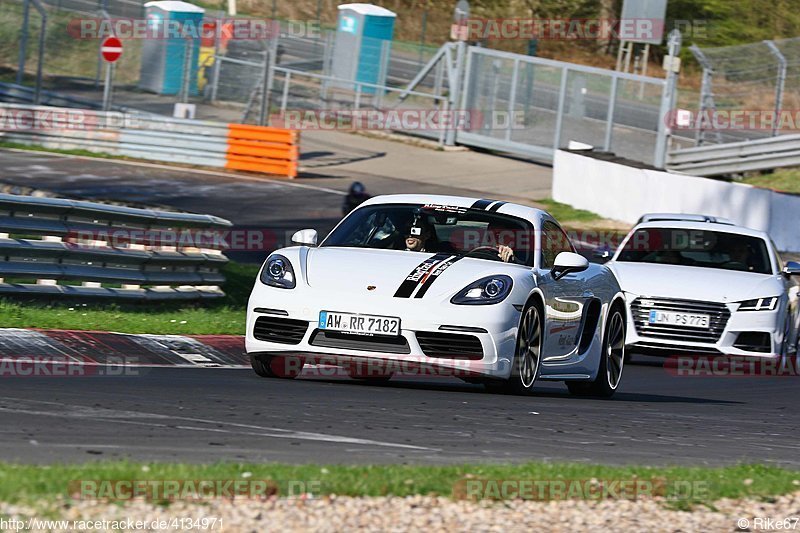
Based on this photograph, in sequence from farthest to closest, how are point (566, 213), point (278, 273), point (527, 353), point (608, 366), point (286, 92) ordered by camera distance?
A: point (286, 92), point (566, 213), point (608, 366), point (527, 353), point (278, 273)

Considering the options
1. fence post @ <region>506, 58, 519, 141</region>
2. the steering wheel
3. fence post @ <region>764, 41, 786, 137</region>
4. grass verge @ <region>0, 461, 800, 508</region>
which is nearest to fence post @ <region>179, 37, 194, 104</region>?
fence post @ <region>506, 58, 519, 141</region>

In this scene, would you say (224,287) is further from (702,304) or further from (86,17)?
(86,17)

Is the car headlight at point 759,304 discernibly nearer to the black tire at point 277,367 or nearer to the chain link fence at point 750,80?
the black tire at point 277,367

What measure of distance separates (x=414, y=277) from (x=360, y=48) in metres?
30.0

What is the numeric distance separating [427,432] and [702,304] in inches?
255

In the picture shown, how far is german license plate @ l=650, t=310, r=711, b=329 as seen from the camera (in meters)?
13.4

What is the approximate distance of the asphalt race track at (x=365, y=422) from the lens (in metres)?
6.57

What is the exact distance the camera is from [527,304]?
945 cm

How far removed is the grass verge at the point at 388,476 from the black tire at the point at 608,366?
13.0ft

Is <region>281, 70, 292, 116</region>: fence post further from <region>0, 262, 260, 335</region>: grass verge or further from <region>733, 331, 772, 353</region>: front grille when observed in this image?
<region>733, 331, 772, 353</region>: front grille

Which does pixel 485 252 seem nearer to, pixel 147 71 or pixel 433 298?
pixel 433 298

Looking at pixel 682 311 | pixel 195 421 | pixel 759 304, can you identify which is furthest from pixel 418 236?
pixel 759 304

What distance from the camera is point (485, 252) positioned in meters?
9.91

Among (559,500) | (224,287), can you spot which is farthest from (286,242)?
(559,500)
